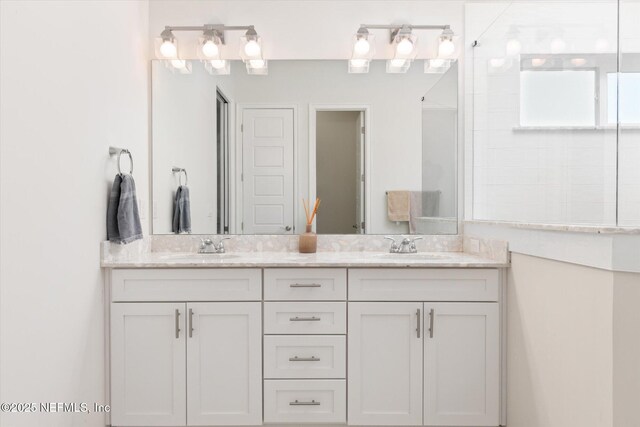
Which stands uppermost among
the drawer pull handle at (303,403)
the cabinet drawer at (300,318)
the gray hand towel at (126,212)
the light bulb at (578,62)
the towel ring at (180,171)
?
the light bulb at (578,62)

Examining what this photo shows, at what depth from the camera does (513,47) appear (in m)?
2.25

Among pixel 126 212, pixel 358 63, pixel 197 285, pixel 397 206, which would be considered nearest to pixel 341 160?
pixel 397 206

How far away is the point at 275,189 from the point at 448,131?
1041 mm

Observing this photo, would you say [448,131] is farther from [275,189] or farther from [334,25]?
[275,189]

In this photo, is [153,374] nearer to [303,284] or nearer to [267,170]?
[303,284]

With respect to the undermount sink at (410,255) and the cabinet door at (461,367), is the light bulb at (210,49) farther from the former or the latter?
the cabinet door at (461,367)

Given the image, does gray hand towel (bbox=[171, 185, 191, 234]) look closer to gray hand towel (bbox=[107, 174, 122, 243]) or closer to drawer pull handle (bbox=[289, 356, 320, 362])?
gray hand towel (bbox=[107, 174, 122, 243])

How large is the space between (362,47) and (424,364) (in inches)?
66.1

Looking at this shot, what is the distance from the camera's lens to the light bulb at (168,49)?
7.41ft

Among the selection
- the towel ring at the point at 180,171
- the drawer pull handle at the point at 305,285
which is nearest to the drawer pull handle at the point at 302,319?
the drawer pull handle at the point at 305,285

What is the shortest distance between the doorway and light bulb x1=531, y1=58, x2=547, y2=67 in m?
1.01

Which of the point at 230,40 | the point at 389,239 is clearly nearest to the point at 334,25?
the point at 230,40

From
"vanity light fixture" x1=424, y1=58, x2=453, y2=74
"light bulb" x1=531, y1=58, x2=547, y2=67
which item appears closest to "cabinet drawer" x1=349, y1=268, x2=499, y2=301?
"vanity light fixture" x1=424, y1=58, x2=453, y2=74

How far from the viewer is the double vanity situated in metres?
1.78
